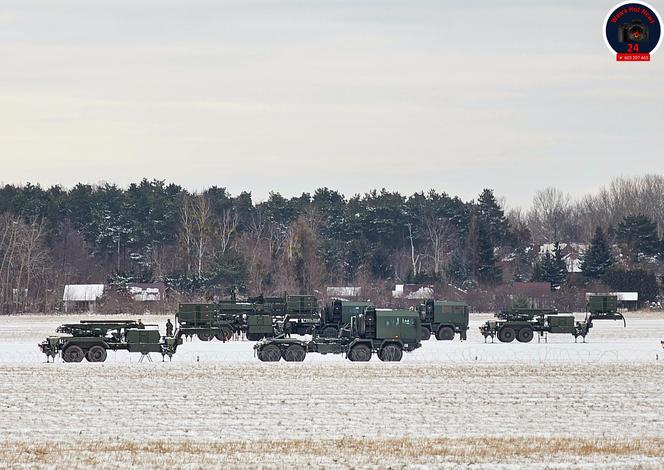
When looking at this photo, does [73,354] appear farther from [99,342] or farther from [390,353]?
[390,353]

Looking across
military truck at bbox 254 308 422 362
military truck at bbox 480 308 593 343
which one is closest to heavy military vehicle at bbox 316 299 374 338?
military truck at bbox 480 308 593 343

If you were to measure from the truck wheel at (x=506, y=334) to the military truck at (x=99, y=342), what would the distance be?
2034 centimetres

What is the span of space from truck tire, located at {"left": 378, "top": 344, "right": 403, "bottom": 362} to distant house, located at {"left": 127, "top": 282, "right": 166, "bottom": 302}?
225 ft

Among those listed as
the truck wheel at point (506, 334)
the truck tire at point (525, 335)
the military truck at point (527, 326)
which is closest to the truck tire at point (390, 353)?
the military truck at point (527, 326)

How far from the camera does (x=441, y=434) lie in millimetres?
25312

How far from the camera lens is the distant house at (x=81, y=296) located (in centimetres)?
10994

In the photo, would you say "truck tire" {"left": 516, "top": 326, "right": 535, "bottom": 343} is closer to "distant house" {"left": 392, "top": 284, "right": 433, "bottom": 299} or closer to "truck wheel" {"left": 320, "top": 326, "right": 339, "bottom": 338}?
"truck wheel" {"left": 320, "top": 326, "right": 339, "bottom": 338}

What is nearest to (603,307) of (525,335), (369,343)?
(525,335)

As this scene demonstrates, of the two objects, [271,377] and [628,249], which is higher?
[628,249]

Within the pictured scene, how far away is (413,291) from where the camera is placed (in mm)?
119750

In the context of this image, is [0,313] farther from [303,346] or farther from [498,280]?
[303,346]

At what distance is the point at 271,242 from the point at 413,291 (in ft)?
76.9

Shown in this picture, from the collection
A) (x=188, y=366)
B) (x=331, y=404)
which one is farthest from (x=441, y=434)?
(x=188, y=366)

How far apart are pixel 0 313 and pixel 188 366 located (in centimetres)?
6924
